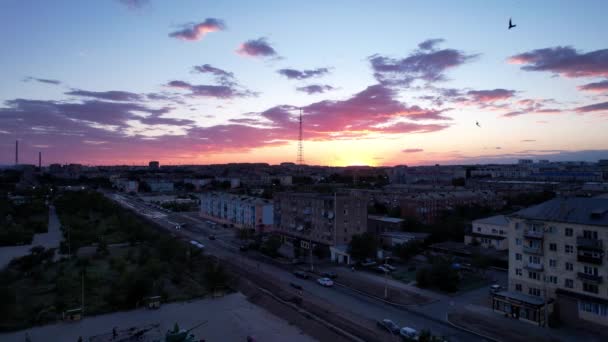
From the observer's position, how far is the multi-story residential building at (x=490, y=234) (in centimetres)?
3259

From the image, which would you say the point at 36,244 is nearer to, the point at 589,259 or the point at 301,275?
the point at 301,275

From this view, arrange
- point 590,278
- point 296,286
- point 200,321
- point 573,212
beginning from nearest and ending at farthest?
point 590,278 → point 200,321 → point 573,212 → point 296,286

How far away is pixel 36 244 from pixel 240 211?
21.5 metres

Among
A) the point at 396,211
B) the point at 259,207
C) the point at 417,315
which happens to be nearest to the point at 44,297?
the point at 417,315

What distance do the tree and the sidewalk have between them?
989cm

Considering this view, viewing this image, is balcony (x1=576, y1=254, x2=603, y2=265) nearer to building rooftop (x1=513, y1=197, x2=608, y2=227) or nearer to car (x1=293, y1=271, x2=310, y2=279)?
building rooftop (x1=513, y1=197, x2=608, y2=227)

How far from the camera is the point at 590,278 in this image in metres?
17.9

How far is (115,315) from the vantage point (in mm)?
19906

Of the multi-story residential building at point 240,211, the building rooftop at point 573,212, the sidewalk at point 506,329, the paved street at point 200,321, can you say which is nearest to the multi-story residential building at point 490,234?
the building rooftop at point 573,212

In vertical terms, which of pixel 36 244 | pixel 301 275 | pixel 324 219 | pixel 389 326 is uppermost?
pixel 324 219

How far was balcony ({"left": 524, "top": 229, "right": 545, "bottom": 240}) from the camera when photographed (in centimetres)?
1973

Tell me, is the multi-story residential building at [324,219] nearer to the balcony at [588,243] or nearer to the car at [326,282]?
the car at [326,282]

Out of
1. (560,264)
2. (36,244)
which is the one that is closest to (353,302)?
(560,264)

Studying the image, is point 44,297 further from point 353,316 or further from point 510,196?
point 510,196
